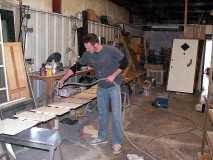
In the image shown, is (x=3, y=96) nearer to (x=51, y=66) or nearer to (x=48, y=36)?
(x=51, y=66)

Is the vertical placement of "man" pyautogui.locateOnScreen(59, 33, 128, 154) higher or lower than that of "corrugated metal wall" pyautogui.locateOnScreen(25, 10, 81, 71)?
lower

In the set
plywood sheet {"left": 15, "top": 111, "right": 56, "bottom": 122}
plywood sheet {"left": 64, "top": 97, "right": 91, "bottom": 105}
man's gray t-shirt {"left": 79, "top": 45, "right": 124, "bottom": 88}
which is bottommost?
plywood sheet {"left": 64, "top": 97, "right": 91, "bottom": 105}

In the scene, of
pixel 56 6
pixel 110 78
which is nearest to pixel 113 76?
pixel 110 78

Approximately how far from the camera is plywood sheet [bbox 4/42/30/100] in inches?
145

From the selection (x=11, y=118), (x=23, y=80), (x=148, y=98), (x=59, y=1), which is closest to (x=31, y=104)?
(x=23, y=80)

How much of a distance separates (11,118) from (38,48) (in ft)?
5.84

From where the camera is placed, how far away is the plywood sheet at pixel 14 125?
9.31ft

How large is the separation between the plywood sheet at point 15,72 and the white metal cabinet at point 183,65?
4.90 m

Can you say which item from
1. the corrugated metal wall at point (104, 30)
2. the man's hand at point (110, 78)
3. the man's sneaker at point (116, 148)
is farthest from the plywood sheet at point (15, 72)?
the corrugated metal wall at point (104, 30)

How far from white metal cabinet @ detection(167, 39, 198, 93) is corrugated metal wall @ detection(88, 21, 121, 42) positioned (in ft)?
5.83

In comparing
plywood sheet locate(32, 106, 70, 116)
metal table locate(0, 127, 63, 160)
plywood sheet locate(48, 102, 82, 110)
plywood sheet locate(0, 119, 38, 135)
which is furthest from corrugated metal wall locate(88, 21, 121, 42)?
metal table locate(0, 127, 63, 160)

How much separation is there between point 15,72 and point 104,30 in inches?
161

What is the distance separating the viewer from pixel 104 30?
296 inches

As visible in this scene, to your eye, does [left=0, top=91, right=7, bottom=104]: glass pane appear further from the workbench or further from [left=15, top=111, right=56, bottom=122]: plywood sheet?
the workbench
